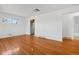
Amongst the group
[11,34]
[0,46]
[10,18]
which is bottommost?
[0,46]

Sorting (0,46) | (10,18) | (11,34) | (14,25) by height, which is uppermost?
(10,18)

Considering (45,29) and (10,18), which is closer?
(10,18)

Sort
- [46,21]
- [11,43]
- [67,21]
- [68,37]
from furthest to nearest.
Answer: [67,21], [68,37], [46,21], [11,43]

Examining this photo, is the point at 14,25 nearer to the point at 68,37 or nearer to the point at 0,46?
the point at 0,46

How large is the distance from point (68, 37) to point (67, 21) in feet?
2.96

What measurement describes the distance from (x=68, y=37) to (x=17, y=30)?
280cm

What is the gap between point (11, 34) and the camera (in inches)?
88.7

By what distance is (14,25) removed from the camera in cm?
230

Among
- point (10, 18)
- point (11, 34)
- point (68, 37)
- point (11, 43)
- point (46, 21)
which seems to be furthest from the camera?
point (68, 37)

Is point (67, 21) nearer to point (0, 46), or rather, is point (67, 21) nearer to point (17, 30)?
point (17, 30)
